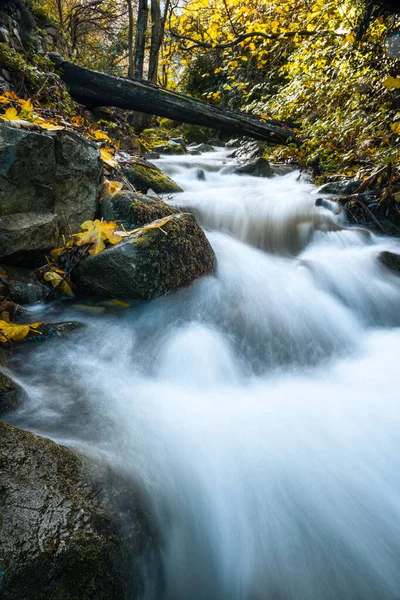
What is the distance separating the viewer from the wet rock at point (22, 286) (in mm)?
2484

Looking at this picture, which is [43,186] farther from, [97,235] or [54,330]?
[54,330]

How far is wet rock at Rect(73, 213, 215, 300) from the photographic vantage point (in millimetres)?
2643

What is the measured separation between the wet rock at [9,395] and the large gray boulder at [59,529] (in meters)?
0.39

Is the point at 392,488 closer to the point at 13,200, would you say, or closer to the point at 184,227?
the point at 184,227

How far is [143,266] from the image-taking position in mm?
2682

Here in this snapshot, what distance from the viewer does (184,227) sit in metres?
3.03

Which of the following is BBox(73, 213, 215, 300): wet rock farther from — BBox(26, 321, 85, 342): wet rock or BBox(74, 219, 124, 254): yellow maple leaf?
BBox(26, 321, 85, 342): wet rock

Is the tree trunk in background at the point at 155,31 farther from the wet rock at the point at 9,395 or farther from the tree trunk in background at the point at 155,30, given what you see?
the wet rock at the point at 9,395

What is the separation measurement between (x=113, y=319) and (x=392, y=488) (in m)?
2.00

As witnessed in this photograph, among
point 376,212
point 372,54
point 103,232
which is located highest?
point 372,54

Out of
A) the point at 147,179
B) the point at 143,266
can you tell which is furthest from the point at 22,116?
the point at 147,179

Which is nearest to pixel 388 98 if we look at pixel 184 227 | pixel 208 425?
pixel 184 227

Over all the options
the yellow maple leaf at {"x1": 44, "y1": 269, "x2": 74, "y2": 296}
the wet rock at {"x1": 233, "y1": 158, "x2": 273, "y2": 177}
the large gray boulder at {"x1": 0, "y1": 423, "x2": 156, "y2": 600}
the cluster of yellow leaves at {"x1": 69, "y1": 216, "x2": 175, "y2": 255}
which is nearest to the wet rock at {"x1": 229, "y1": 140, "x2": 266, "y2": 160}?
the wet rock at {"x1": 233, "y1": 158, "x2": 273, "y2": 177}

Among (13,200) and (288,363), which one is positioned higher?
(13,200)
